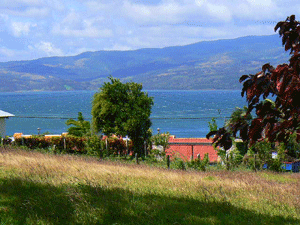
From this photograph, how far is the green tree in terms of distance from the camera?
1025 inches

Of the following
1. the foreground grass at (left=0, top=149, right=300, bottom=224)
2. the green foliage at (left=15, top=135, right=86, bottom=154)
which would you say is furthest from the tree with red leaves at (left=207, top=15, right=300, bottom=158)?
the green foliage at (left=15, top=135, right=86, bottom=154)

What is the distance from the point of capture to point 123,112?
26.1 meters

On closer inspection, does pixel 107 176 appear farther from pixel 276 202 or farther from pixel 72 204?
pixel 276 202

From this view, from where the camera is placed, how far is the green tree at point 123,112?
26.0m

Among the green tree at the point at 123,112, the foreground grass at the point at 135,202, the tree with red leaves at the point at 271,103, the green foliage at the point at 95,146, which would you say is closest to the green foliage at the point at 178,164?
the green tree at the point at 123,112

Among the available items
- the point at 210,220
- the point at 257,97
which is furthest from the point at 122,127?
the point at 257,97

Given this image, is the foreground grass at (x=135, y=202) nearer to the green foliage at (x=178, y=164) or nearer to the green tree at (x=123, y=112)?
the green foliage at (x=178, y=164)

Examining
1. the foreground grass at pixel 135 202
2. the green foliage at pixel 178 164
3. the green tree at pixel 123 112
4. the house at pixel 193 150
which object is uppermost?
the green tree at pixel 123 112

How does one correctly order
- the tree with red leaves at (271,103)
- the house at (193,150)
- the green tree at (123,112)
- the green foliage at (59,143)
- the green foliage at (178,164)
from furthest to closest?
1. the house at (193,150)
2. the green foliage at (59,143)
3. the green tree at (123,112)
4. the green foliage at (178,164)
5. the tree with red leaves at (271,103)

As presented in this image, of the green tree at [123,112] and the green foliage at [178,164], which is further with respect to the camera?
the green tree at [123,112]

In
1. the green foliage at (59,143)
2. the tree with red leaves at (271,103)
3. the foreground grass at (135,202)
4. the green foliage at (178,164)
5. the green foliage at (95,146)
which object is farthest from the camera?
the green foliage at (59,143)

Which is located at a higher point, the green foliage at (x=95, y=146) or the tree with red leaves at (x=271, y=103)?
the tree with red leaves at (x=271, y=103)

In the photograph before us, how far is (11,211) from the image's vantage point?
6281 millimetres

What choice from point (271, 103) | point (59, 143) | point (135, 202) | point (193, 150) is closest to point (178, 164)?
point (135, 202)
